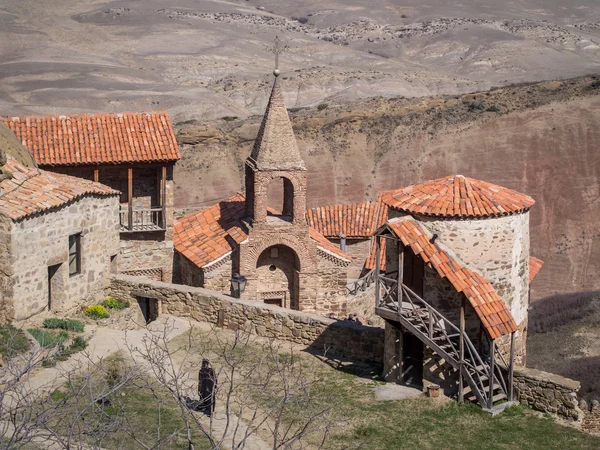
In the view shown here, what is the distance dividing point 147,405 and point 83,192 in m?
7.61

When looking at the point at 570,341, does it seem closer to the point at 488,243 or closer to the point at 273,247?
the point at 273,247

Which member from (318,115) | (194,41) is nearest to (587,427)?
(318,115)

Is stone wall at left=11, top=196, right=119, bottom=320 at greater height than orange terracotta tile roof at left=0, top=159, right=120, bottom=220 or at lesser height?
lesser

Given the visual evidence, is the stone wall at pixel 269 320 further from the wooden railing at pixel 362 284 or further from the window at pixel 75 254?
Answer: the wooden railing at pixel 362 284

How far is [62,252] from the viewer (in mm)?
23562

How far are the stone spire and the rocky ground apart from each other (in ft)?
165

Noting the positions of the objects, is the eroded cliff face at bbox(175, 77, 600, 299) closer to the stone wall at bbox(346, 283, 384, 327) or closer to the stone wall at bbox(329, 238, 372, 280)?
the stone wall at bbox(329, 238, 372, 280)

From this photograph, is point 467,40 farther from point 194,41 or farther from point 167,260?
point 167,260

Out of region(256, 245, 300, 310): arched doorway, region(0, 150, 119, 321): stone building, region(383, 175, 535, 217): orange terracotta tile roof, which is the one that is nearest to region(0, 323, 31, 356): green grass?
region(0, 150, 119, 321): stone building

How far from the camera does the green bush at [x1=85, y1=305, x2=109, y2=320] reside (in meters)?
24.2

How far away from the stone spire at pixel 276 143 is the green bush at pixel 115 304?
5490 mm

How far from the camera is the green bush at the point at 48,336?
21.0 metres

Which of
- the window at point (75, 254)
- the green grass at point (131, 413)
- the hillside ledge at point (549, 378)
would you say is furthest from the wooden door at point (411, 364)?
the window at point (75, 254)

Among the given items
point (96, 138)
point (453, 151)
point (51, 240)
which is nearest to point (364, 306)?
point (96, 138)
